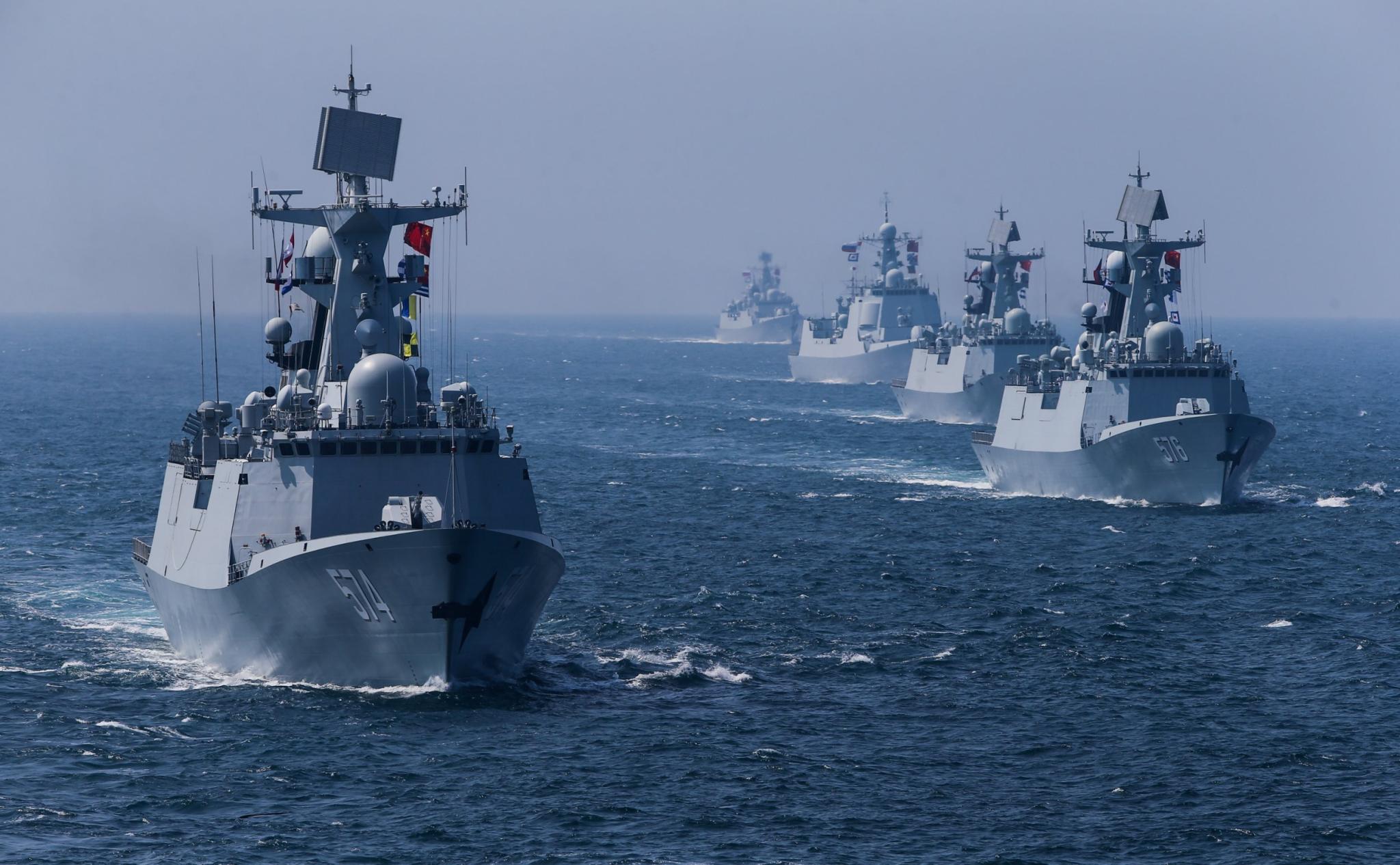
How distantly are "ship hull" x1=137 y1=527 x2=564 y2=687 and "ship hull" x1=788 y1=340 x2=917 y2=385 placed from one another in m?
98.4

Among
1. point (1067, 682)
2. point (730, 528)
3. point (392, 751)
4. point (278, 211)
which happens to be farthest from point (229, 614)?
point (730, 528)

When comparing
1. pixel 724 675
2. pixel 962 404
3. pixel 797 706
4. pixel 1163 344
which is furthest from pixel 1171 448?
pixel 962 404

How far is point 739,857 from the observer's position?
22.9 meters

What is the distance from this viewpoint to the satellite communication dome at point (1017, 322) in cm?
9938

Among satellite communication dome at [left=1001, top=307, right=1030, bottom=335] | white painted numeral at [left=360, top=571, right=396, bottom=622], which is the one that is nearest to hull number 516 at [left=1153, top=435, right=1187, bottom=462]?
white painted numeral at [left=360, top=571, right=396, bottom=622]

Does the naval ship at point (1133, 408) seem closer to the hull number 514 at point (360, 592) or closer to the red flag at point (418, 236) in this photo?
the red flag at point (418, 236)

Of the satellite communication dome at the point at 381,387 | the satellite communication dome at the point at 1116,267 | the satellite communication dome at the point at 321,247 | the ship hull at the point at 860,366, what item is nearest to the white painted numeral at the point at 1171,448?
the satellite communication dome at the point at 1116,267

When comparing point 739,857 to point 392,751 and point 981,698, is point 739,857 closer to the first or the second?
point 392,751

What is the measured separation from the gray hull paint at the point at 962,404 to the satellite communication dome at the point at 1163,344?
32427mm

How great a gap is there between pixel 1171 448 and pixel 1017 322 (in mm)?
41865

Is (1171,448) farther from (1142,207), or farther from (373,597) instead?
(373,597)

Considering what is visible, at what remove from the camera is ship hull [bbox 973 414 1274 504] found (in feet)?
188

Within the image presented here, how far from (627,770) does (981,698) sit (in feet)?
26.4

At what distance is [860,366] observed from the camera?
5281 inches
